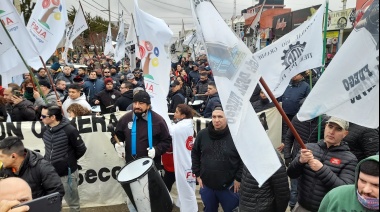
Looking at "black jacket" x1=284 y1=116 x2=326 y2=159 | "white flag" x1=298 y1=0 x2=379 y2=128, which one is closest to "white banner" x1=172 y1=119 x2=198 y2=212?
"black jacket" x1=284 y1=116 x2=326 y2=159

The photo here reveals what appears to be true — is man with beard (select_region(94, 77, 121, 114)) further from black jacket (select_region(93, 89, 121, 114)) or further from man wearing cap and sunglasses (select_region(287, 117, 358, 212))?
man wearing cap and sunglasses (select_region(287, 117, 358, 212))

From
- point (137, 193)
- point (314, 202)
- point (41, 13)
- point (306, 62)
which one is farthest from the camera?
point (41, 13)

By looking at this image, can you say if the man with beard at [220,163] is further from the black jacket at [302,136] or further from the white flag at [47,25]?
the white flag at [47,25]

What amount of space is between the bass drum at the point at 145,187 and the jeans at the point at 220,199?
46cm

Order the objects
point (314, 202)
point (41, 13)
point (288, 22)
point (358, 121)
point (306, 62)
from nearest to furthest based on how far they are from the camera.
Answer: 1. point (358, 121)
2. point (314, 202)
3. point (306, 62)
4. point (41, 13)
5. point (288, 22)

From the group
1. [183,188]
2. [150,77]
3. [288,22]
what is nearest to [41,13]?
[150,77]

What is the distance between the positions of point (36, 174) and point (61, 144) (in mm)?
979

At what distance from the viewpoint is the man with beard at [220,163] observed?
3848mm

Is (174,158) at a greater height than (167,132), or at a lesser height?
lesser

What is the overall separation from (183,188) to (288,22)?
93.5 ft

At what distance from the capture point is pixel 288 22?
30.8m

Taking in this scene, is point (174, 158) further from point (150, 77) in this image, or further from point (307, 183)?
point (307, 183)

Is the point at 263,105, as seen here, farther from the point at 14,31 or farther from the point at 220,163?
the point at 14,31

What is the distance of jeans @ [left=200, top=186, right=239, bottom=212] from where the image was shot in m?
3.98
